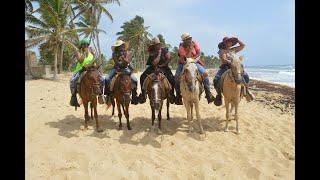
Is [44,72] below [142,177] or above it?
above

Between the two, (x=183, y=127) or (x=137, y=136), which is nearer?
(x=137, y=136)

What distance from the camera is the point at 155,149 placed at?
24.5 feet

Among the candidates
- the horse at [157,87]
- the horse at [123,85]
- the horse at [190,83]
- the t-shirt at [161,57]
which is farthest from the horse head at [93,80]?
the horse at [190,83]

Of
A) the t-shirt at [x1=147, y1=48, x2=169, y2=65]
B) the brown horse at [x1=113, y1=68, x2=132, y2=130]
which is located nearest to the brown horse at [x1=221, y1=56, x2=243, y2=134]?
the t-shirt at [x1=147, y1=48, x2=169, y2=65]

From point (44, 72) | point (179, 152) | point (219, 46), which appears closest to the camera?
point (179, 152)

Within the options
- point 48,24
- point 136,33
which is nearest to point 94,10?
point 48,24

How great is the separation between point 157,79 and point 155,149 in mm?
1867

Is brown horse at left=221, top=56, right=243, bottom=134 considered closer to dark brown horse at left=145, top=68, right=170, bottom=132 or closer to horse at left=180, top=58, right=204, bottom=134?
horse at left=180, top=58, right=204, bottom=134

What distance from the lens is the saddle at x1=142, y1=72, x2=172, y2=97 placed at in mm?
8367

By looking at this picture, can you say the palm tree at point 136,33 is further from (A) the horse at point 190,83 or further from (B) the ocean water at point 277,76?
(A) the horse at point 190,83

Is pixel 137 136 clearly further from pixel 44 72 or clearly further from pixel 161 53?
pixel 44 72
